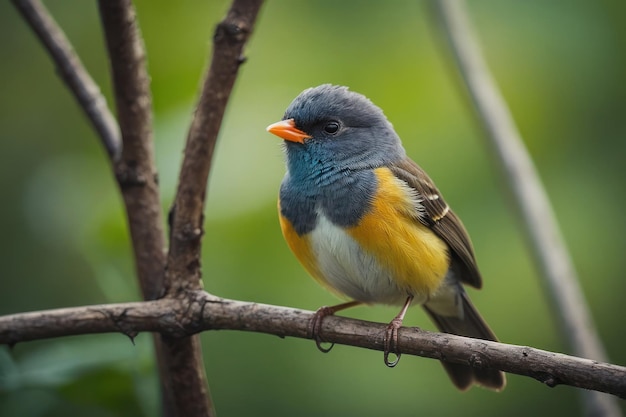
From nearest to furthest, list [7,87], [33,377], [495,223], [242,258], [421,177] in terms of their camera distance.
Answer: [33,377], [421,177], [242,258], [495,223], [7,87]

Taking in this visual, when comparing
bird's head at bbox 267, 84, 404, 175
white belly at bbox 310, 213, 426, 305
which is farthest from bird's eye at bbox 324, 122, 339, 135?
white belly at bbox 310, 213, 426, 305

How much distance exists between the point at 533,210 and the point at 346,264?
814 millimetres

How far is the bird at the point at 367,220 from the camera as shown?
3.01 meters

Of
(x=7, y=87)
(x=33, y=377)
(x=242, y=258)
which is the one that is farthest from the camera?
(x=7, y=87)

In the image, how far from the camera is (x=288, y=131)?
3.22 meters

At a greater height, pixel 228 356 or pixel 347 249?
pixel 347 249

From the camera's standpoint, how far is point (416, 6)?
479 centimetres

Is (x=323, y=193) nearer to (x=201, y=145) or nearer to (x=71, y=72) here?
(x=201, y=145)

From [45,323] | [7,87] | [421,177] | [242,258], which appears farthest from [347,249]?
[7,87]

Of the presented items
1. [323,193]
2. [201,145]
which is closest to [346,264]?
[323,193]

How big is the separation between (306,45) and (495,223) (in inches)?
57.9

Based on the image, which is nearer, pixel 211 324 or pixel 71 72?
pixel 211 324

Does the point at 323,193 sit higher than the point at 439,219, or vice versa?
the point at 323,193

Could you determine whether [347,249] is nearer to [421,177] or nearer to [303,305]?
[421,177]
